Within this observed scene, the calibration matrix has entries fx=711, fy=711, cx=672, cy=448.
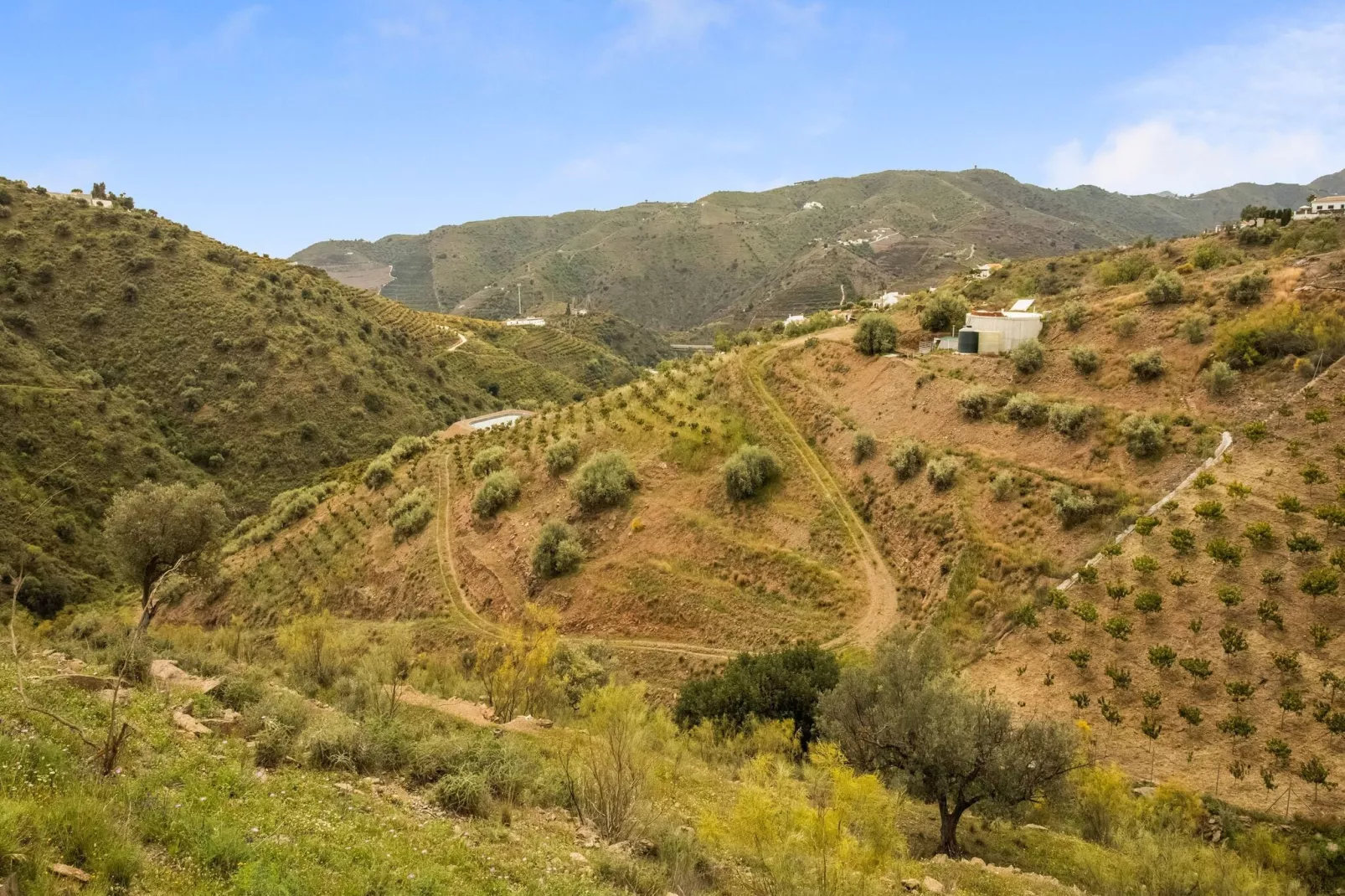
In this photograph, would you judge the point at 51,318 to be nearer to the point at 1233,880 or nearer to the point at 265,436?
the point at 265,436

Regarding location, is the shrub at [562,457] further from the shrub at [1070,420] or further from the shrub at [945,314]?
the shrub at [1070,420]

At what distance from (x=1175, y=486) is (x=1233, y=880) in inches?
595

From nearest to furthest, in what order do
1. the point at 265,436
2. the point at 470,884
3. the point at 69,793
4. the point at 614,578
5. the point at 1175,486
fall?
the point at 69,793, the point at 470,884, the point at 1175,486, the point at 614,578, the point at 265,436

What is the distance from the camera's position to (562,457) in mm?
37906

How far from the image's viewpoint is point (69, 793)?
7738 millimetres

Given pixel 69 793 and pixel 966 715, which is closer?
pixel 69 793

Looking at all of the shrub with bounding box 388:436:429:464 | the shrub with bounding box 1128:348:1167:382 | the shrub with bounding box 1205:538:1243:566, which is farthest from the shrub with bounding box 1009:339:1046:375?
the shrub with bounding box 388:436:429:464

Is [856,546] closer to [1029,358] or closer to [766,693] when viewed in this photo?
[766,693]

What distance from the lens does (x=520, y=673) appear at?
20.5m

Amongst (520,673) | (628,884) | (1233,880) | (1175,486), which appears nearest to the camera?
(628,884)

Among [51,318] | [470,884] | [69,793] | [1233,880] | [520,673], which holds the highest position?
[51,318]

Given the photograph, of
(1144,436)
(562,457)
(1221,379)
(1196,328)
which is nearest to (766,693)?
(1144,436)

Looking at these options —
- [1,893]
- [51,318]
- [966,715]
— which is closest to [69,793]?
[1,893]

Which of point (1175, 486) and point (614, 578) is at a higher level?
point (1175, 486)
